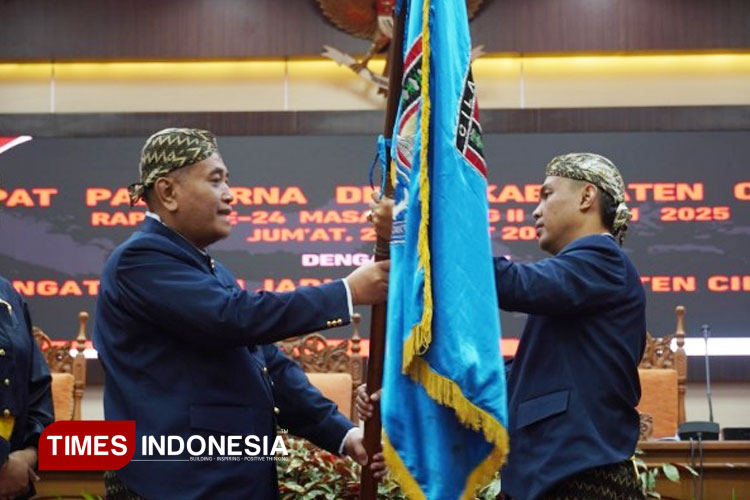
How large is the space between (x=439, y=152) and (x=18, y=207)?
6082 millimetres

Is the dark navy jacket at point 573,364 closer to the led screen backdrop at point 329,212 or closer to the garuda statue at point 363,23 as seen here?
the led screen backdrop at point 329,212

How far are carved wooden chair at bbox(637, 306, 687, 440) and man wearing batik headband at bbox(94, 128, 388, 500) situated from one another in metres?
3.46

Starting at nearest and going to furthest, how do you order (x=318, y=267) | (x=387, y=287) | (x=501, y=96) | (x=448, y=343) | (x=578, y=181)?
1. (x=448, y=343)
2. (x=387, y=287)
3. (x=578, y=181)
4. (x=318, y=267)
5. (x=501, y=96)

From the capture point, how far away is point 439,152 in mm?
2508

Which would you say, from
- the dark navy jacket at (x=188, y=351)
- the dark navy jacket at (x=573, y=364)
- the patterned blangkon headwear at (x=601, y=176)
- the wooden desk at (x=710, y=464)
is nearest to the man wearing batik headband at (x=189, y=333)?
the dark navy jacket at (x=188, y=351)

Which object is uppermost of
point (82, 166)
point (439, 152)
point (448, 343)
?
point (82, 166)

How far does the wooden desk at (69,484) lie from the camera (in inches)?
160

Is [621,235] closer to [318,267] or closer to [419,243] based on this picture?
[419,243]

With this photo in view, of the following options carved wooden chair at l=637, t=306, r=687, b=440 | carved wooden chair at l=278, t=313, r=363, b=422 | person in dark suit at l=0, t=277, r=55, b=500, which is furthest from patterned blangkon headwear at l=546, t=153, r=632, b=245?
carved wooden chair at l=278, t=313, r=363, b=422

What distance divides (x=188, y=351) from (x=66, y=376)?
140 inches

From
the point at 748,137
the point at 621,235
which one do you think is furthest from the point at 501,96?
the point at 621,235

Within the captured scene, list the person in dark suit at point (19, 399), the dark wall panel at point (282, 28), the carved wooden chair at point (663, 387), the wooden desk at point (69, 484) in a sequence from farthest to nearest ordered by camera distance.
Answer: the dark wall panel at point (282, 28)
the carved wooden chair at point (663, 387)
the wooden desk at point (69, 484)
the person in dark suit at point (19, 399)

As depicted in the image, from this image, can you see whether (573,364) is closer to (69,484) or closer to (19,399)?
(19,399)

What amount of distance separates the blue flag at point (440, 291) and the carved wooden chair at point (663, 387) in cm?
345
